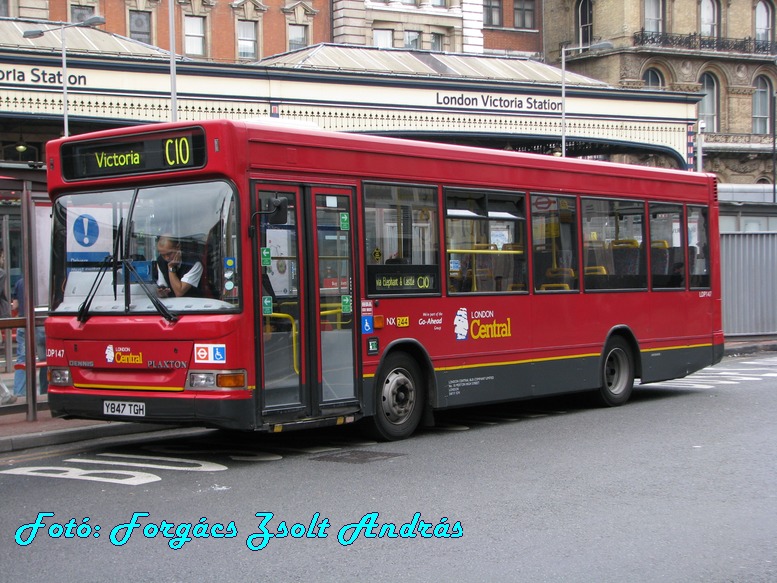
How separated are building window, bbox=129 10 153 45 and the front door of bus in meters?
35.5

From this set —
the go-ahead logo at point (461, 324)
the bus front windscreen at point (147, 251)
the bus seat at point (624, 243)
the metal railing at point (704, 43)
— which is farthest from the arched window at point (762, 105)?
the bus front windscreen at point (147, 251)

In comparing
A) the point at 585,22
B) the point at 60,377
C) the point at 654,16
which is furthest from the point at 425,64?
the point at 60,377

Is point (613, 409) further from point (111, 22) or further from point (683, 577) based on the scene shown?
point (111, 22)

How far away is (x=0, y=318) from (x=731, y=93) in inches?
2230

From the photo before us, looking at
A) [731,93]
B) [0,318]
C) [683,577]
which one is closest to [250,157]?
[0,318]

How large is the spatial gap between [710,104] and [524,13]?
38.3ft

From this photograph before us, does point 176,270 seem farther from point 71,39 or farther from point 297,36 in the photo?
point 297,36

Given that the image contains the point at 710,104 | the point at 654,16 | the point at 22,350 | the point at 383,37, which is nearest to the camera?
the point at 22,350

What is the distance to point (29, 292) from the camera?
40.9ft

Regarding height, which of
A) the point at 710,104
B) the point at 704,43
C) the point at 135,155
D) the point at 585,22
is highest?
the point at 585,22

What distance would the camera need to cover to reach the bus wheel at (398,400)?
1138 cm

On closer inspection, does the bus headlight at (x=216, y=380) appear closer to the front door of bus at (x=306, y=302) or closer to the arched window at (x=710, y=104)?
the front door of bus at (x=306, y=302)

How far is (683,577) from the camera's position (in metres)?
6.37

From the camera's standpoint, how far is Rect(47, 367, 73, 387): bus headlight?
1071 centimetres
